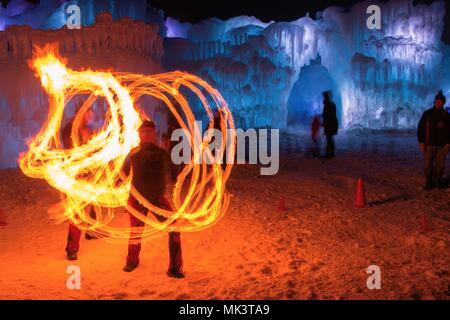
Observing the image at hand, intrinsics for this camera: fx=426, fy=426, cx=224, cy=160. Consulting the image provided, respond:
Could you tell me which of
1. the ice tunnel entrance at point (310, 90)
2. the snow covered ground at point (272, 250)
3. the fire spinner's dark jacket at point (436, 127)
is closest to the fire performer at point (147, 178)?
the snow covered ground at point (272, 250)

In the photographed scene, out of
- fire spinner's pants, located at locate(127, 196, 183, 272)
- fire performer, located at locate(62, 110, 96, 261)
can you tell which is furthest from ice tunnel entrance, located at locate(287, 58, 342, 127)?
fire spinner's pants, located at locate(127, 196, 183, 272)

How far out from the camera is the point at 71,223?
696 centimetres

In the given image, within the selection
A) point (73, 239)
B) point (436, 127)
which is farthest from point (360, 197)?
point (73, 239)

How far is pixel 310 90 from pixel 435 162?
99.2 ft

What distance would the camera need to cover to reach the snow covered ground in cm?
561

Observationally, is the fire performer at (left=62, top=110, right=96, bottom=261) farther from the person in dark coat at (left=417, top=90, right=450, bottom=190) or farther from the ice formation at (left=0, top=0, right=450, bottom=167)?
the ice formation at (left=0, top=0, right=450, bottom=167)

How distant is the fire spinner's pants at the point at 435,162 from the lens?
1059cm

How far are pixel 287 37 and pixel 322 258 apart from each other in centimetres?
2521

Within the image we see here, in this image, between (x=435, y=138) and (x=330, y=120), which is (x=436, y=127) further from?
(x=330, y=120)

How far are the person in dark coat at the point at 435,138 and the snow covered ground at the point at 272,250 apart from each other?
1.46 ft

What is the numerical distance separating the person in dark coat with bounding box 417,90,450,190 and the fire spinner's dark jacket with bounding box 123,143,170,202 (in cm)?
733

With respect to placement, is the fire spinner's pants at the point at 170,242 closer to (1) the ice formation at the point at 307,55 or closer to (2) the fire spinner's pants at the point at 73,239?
(2) the fire spinner's pants at the point at 73,239
